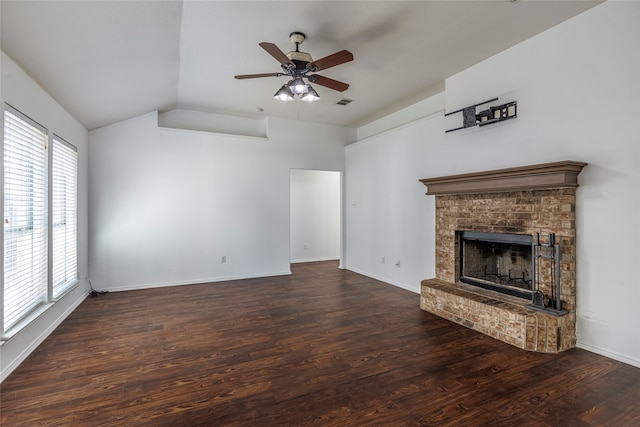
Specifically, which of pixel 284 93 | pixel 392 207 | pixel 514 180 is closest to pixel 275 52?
pixel 284 93

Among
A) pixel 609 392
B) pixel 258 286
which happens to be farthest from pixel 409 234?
pixel 609 392

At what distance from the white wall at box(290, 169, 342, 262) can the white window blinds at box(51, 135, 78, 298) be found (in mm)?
4414

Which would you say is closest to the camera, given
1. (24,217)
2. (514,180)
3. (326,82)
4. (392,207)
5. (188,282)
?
(24,217)

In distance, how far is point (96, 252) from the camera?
5074 millimetres

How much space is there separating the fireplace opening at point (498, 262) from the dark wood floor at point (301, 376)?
0.73m

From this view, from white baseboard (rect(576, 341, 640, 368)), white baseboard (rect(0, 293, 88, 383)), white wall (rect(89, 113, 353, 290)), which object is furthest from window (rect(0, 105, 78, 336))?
white baseboard (rect(576, 341, 640, 368))

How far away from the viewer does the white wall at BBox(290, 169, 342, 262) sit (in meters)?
7.86

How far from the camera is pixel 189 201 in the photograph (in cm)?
564

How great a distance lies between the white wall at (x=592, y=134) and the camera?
2.67 meters

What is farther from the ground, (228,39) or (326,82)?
(228,39)

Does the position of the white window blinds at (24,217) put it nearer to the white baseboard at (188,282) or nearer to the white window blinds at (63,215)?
the white window blinds at (63,215)

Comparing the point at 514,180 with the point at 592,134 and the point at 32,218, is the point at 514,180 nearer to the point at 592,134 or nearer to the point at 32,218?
the point at 592,134

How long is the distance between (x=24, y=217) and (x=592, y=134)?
17.3 feet

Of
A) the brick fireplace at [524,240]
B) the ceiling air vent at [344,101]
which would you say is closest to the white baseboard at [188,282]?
the brick fireplace at [524,240]
